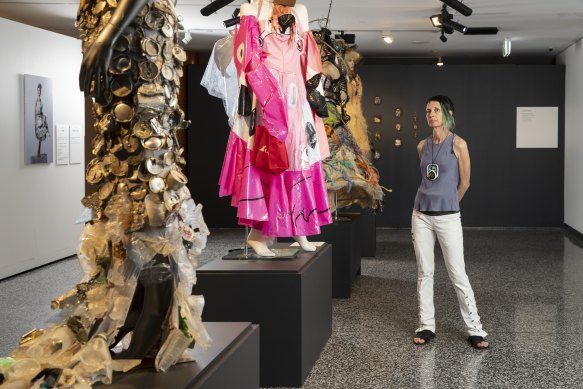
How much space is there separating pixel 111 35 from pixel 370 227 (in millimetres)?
8124

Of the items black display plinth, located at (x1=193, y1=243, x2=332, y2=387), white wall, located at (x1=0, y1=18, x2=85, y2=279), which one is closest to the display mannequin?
black display plinth, located at (x1=193, y1=243, x2=332, y2=387)

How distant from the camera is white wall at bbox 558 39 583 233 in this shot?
41.8ft

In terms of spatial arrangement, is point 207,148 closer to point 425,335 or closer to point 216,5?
point 216,5

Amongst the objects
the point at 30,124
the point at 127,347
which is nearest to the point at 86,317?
the point at 127,347

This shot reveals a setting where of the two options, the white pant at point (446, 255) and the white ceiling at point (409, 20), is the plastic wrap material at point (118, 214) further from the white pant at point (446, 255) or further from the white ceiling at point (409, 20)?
the white ceiling at point (409, 20)

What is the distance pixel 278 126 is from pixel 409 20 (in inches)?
265

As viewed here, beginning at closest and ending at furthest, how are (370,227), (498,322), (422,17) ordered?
(498,322), (370,227), (422,17)

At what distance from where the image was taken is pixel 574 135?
13.4 metres

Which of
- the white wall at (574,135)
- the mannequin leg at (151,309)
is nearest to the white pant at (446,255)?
the mannequin leg at (151,309)

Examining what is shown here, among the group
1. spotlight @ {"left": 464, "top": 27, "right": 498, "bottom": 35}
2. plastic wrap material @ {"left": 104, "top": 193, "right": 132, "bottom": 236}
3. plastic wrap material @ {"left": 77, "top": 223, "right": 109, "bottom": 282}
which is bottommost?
plastic wrap material @ {"left": 77, "top": 223, "right": 109, "bottom": 282}

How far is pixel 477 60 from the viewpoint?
15039mm

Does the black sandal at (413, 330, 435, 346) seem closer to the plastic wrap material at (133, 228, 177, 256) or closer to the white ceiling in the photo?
the plastic wrap material at (133, 228, 177, 256)

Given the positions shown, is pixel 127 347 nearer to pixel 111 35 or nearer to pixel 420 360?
pixel 111 35

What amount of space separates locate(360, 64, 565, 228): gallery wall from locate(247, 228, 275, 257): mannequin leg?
9.78 meters
